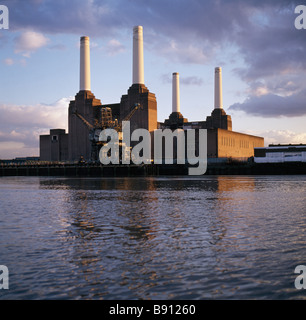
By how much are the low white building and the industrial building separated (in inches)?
343

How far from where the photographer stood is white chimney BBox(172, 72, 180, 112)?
136 metres

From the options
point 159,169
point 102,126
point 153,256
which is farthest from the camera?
point 102,126

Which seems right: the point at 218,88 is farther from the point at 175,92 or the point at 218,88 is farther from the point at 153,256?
the point at 153,256

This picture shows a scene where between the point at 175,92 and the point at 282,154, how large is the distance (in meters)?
40.4

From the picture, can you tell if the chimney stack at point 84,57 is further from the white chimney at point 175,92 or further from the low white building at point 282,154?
the low white building at point 282,154

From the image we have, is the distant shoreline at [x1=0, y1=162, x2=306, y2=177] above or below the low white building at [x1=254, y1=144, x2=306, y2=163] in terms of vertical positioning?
below

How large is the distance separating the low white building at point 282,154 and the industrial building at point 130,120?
28.6 feet

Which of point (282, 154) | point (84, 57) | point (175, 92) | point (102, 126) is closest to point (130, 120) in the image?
point (102, 126)

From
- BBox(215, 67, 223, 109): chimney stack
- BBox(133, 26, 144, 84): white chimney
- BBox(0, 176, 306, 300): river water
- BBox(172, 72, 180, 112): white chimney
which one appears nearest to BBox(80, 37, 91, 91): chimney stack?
Result: BBox(133, 26, 144, 84): white chimney

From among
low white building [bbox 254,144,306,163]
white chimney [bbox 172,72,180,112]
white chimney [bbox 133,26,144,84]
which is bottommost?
low white building [bbox 254,144,306,163]

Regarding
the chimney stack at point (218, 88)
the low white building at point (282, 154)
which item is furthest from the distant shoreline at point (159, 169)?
the chimney stack at point (218, 88)

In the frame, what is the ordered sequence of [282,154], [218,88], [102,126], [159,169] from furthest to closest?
1. [218,88]
2. [282,154]
3. [102,126]
4. [159,169]

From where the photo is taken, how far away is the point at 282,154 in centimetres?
12519

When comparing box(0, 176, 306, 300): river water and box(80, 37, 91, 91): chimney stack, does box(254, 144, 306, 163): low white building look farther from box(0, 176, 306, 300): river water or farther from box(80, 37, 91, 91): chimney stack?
box(0, 176, 306, 300): river water
